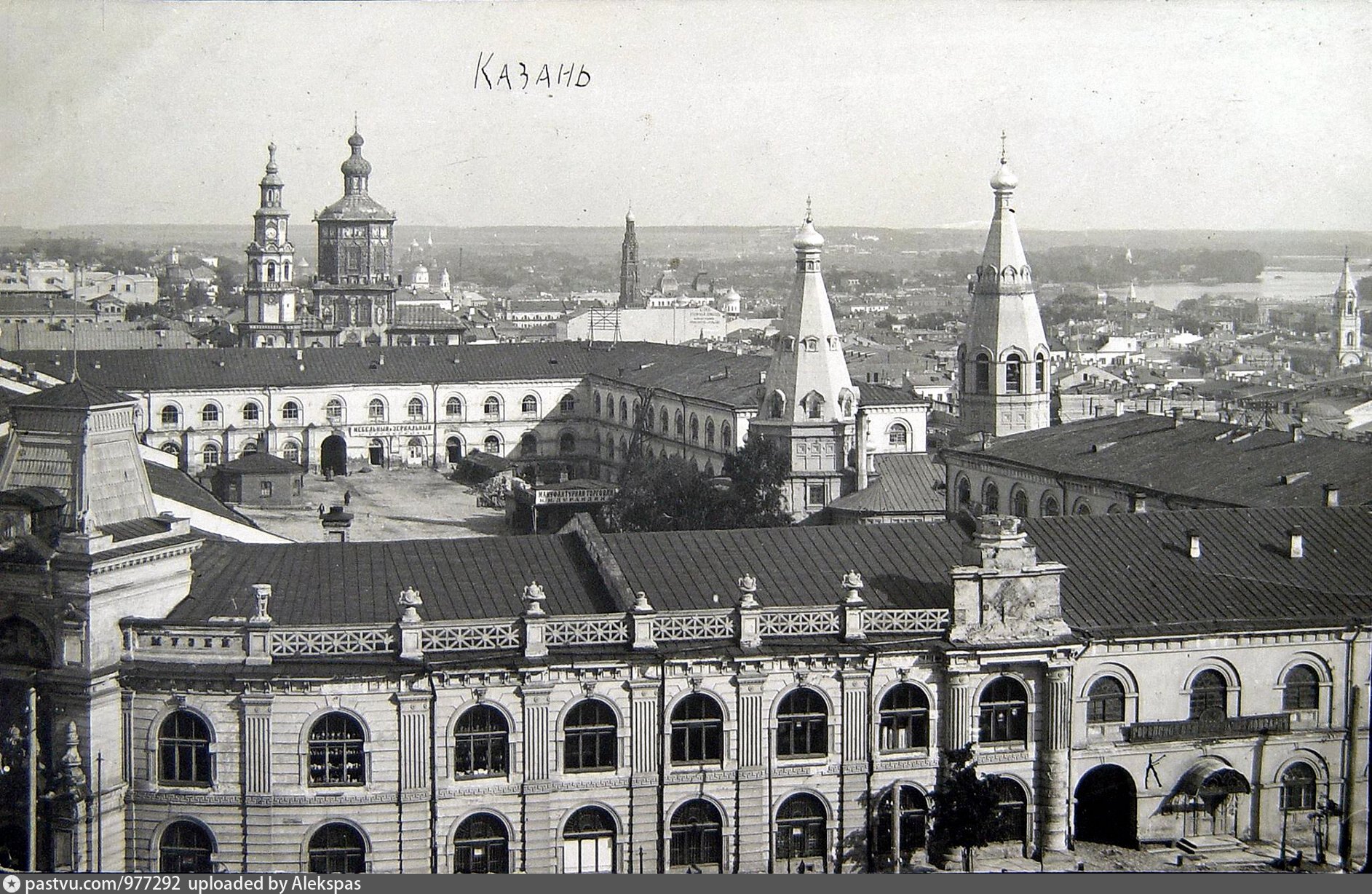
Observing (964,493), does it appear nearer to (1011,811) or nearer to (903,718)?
(1011,811)

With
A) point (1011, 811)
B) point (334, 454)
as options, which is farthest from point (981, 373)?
point (334, 454)

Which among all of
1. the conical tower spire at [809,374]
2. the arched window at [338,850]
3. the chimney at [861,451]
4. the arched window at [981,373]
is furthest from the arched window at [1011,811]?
the arched window at [981,373]

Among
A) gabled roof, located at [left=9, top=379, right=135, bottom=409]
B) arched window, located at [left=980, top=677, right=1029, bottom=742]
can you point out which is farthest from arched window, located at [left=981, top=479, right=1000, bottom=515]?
gabled roof, located at [left=9, top=379, right=135, bottom=409]

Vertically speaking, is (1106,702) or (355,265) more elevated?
(355,265)

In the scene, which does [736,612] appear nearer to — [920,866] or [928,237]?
[920,866]

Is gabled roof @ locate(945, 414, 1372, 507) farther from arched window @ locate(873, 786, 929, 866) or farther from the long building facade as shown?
arched window @ locate(873, 786, 929, 866)

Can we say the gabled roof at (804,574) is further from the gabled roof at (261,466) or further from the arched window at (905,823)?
the gabled roof at (261,466)

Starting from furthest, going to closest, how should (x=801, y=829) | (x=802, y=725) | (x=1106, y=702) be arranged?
(x=1106, y=702) < (x=801, y=829) < (x=802, y=725)
